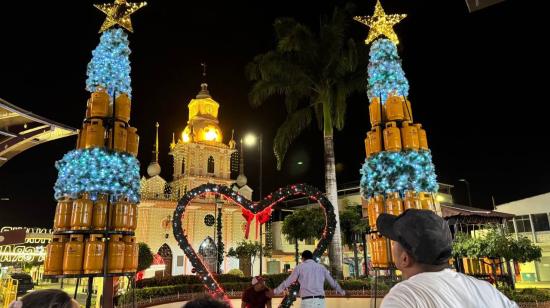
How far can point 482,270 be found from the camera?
17953mm

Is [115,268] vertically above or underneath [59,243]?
underneath

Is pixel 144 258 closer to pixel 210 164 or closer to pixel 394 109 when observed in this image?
pixel 394 109

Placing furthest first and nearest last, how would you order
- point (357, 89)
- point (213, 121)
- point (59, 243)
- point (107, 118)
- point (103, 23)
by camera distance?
point (213, 121) < point (357, 89) < point (103, 23) < point (107, 118) < point (59, 243)

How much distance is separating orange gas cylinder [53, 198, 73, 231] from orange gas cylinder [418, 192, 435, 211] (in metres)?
6.79

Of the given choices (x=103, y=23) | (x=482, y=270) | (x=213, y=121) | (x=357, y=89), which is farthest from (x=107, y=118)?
(x=213, y=121)

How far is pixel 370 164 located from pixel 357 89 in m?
9.72

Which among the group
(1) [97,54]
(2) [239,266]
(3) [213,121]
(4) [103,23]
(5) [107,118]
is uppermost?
(3) [213,121]

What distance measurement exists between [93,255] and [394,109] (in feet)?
21.9

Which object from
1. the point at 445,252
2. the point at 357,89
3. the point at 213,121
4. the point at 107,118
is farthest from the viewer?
the point at 213,121

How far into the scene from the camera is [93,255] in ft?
21.8

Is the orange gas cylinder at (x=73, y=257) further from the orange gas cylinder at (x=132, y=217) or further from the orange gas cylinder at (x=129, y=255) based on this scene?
the orange gas cylinder at (x=132, y=217)

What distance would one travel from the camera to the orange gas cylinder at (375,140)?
8.34 m

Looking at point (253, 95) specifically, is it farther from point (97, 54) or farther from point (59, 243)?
point (59, 243)

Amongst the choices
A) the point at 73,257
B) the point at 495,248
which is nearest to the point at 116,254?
the point at 73,257
